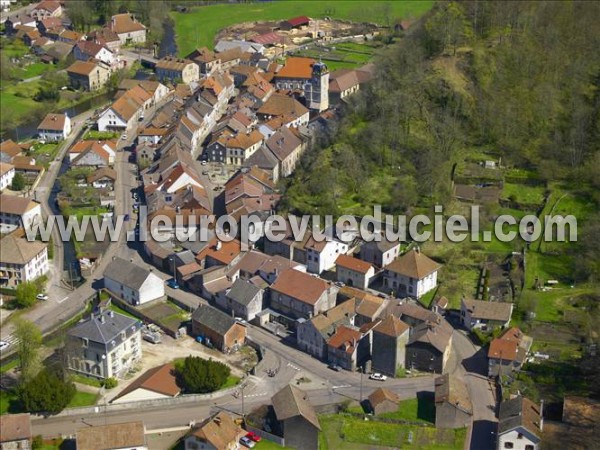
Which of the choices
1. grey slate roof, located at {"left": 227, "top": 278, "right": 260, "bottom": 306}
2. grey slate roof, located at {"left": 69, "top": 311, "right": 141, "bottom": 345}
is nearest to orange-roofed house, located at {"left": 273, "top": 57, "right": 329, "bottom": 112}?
grey slate roof, located at {"left": 227, "top": 278, "right": 260, "bottom": 306}

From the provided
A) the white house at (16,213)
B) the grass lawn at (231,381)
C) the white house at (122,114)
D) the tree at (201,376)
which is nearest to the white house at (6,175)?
the white house at (16,213)

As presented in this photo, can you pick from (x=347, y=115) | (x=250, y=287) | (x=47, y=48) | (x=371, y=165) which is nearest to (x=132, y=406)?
(x=250, y=287)

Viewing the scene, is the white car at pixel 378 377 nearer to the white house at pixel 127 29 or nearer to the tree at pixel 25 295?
the tree at pixel 25 295

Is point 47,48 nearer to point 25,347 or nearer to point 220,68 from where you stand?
point 220,68

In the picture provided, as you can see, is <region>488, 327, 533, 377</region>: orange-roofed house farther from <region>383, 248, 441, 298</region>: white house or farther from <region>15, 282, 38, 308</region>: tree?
<region>15, 282, 38, 308</region>: tree

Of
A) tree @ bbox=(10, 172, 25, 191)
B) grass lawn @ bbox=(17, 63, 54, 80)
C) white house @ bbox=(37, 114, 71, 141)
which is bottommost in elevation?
tree @ bbox=(10, 172, 25, 191)

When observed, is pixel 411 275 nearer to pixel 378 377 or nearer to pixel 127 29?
pixel 378 377
